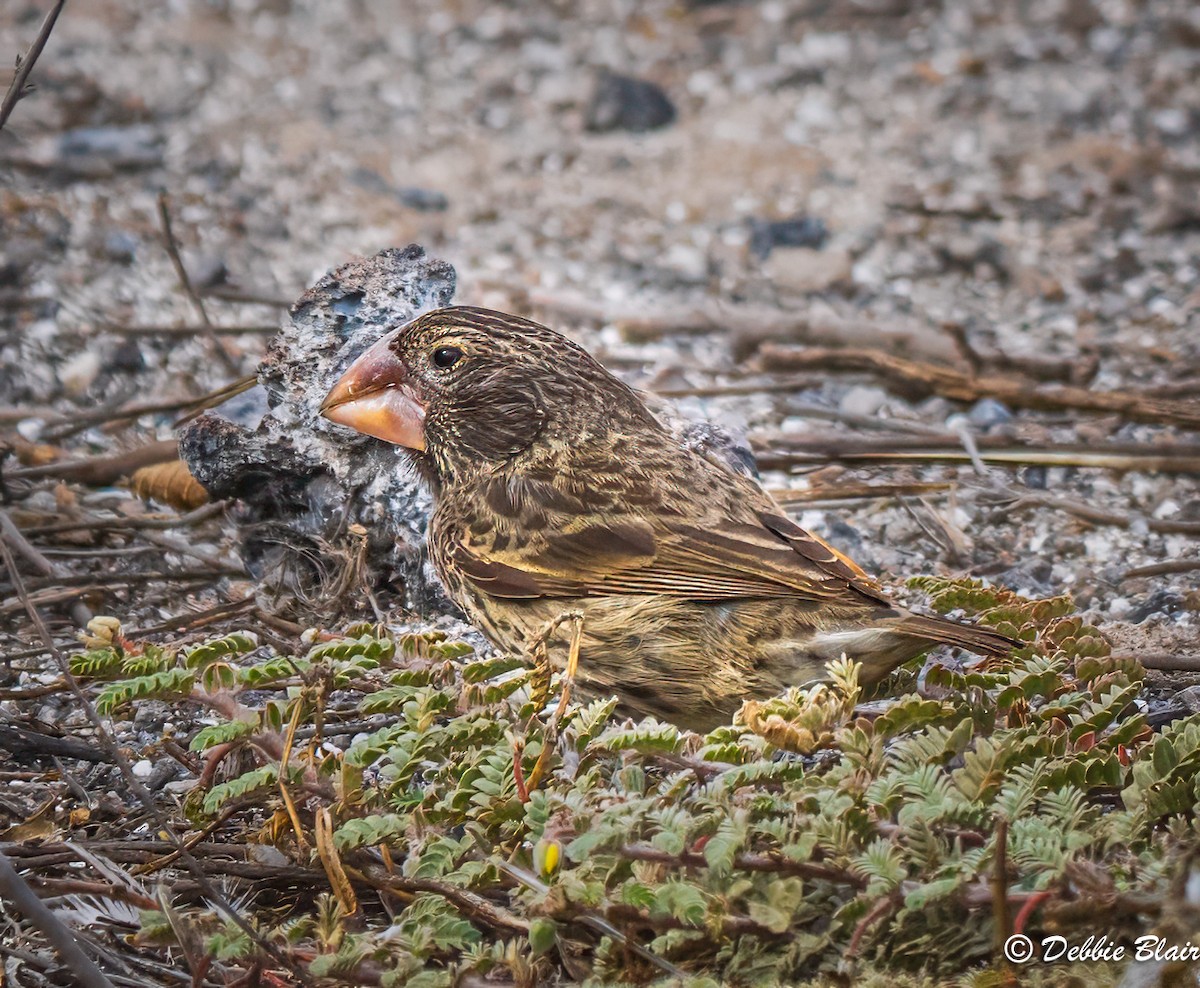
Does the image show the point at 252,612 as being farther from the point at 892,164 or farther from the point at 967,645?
the point at 892,164

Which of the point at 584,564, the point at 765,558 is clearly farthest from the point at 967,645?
the point at 584,564

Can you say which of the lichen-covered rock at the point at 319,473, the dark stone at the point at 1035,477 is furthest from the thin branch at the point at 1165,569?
the lichen-covered rock at the point at 319,473

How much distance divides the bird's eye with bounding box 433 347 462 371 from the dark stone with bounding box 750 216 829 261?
3426 mm

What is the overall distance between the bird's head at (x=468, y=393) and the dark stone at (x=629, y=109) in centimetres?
422

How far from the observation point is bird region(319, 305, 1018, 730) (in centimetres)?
324

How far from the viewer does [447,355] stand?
373 centimetres

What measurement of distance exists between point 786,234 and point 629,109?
1305mm

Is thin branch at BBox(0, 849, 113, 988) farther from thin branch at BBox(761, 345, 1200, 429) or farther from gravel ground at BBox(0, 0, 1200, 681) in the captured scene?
thin branch at BBox(761, 345, 1200, 429)

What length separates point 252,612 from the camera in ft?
12.8

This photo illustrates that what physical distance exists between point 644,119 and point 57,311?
3.29 metres

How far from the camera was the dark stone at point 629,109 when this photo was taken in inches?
303

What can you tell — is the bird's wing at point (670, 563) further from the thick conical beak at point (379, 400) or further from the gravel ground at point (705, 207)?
the gravel ground at point (705, 207)

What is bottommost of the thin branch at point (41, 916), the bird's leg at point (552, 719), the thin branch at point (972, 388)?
the thin branch at point (972, 388)
